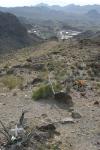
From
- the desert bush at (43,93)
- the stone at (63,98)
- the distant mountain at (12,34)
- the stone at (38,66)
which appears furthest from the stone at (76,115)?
the distant mountain at (12,34)

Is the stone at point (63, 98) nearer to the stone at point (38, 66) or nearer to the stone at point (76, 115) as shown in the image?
the stone at point (76, 115)

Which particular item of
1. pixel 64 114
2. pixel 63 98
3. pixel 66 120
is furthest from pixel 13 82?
pixel 66 120

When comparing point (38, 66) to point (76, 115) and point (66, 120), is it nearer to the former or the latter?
point (76, 115)

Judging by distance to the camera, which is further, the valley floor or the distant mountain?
the distant mountain

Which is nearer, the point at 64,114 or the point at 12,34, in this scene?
the point at 64,114

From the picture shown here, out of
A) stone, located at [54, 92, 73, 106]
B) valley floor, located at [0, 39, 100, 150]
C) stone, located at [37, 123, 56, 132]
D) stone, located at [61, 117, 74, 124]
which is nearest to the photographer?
valley floor, located at [0, 39, 100, 150]

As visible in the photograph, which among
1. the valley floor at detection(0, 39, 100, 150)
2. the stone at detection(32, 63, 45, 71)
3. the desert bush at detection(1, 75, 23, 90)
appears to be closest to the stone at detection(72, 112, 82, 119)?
the valley floor at detection(0, 39, 100, 150)

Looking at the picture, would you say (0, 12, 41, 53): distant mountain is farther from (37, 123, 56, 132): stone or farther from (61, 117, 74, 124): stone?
(37, 123, 56, 132): stone

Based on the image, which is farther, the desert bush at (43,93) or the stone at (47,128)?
the desert bush at (43,93)

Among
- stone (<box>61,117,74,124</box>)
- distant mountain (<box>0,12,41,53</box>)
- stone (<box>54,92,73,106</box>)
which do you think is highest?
stone (<box>61,117,74,124</box>)

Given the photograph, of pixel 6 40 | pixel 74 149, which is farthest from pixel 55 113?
pixel 6 40

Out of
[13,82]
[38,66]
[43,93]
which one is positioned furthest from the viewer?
[38,66]

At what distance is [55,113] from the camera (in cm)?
1218

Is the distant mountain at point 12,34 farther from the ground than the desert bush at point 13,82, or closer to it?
closer to it
